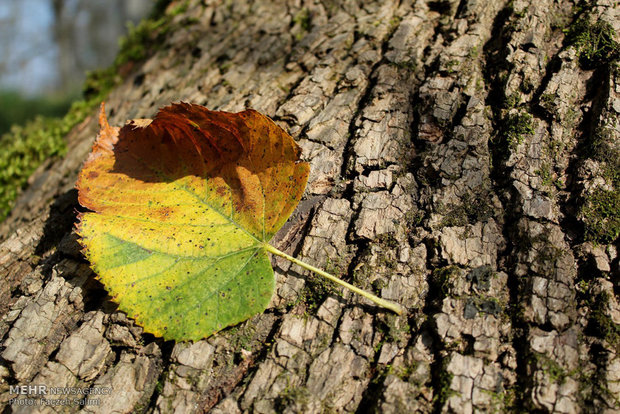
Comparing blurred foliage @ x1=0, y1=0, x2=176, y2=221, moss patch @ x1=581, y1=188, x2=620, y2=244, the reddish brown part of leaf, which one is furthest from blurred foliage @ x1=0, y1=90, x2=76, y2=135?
moss patch @ x1=581, y1=188, x2=620, y2=244

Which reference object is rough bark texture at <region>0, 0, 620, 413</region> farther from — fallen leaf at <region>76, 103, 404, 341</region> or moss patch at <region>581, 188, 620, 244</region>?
fallen leaf at <region>76, 103, 404, 341</region>

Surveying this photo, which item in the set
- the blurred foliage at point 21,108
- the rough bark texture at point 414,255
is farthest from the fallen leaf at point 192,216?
the blurred foliage at point 21,108

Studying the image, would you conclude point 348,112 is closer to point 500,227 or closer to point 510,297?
point 500,227

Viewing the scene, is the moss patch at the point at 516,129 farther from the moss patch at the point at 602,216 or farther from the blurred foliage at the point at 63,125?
the blurred foliage at the point at 63,125

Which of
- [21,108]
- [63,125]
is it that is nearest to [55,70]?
[21,108]

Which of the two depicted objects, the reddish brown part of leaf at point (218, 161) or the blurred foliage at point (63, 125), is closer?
the reddish brown part of leaf at point (218, 161)

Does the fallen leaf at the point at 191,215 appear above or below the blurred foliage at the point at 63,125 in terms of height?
above

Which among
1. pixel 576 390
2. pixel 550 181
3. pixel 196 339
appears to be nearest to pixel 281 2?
pixel 550 181

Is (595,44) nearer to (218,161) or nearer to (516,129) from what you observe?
(516,129)

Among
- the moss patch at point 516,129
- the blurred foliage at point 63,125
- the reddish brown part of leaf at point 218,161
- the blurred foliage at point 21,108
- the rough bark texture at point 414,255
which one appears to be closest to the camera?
the rough bark texture at point 414,255
